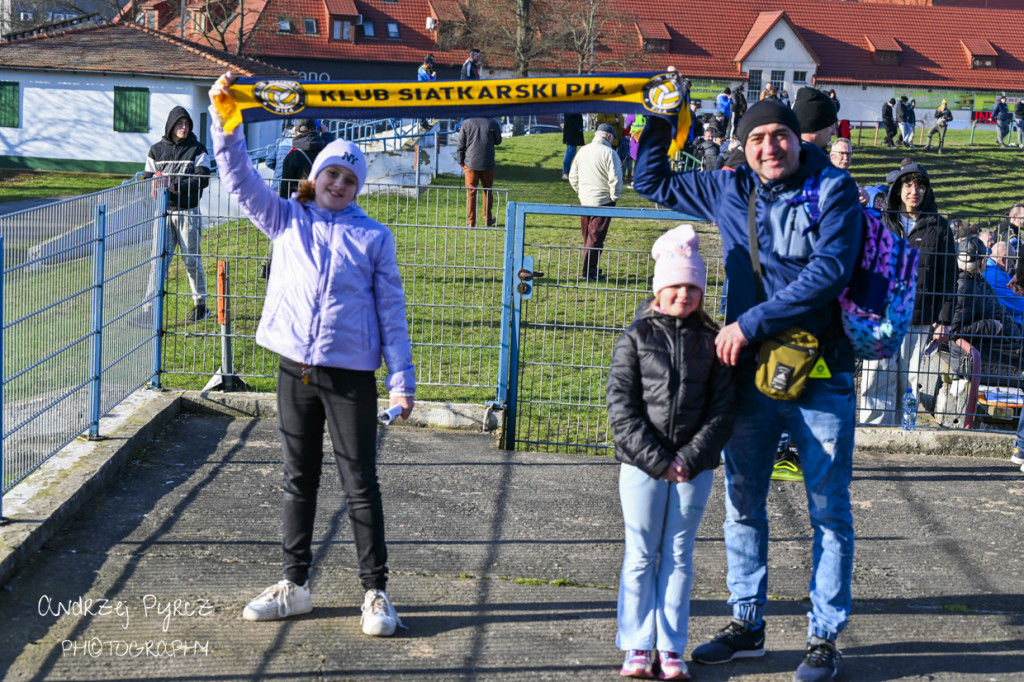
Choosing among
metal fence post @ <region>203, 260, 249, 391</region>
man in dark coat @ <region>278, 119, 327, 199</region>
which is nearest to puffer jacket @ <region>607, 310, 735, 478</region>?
metal fence post @ <region>203, 260, 249, 391</region>

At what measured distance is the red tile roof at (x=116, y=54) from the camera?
34.7 m

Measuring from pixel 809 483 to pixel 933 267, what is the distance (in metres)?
3.55

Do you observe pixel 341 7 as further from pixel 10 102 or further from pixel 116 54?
pixel 10 102

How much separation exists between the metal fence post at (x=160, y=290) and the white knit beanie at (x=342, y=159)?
3472 millimetres

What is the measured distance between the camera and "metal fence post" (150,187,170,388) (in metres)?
7.79

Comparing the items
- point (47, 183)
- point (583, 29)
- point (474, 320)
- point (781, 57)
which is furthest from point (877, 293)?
point (781, 57)

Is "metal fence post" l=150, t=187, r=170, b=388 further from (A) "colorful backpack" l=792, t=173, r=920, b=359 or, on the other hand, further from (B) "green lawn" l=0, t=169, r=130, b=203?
(B) "green lawn" l=0, t=169, r=130, b=203

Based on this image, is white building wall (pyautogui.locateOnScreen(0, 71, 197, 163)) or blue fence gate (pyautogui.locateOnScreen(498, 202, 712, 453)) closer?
blue fence gate (pyautogui.locateOnScreen(498, 202, 712, 453))

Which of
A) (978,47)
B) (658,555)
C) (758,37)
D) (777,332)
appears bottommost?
(658,555)

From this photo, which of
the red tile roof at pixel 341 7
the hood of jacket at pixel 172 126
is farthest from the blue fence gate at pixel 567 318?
the red tile roof at pixel 341 7

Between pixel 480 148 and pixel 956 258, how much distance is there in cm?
975

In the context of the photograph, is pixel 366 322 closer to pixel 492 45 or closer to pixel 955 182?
pixel 955 182

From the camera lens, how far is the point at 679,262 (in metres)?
4.32

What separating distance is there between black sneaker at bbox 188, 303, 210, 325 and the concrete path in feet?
3.95
